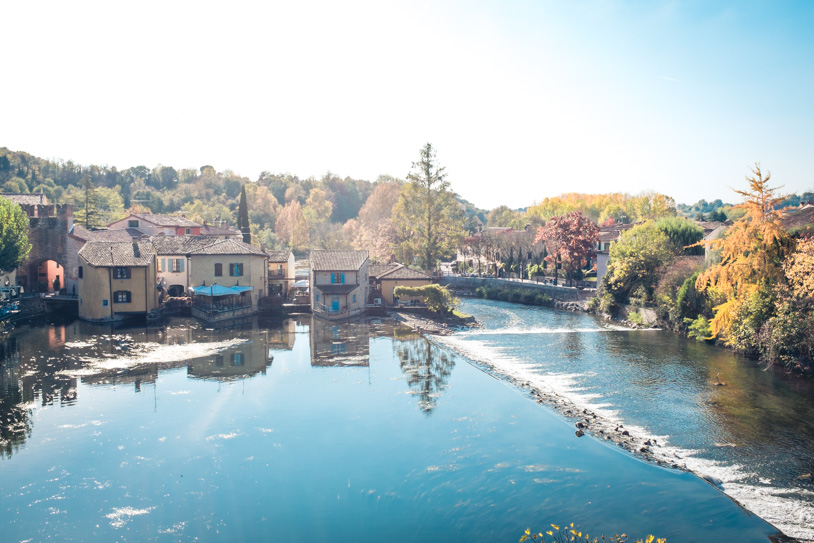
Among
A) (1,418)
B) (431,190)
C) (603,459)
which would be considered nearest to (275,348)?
(1,418)

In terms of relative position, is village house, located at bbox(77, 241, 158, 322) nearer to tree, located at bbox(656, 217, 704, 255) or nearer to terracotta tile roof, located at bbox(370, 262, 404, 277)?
terracotta tile roof, located at bbox(370, 262, 404, 277)

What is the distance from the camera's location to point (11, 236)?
142 feet

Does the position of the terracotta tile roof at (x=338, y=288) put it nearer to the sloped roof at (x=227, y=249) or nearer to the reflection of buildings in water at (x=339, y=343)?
the reflection of buildings in water at (x=339, y=343)

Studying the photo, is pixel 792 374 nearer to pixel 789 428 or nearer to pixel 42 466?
Result: pixel 789 428

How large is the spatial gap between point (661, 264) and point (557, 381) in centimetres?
2257

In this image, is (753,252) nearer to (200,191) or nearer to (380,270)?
(380,270)

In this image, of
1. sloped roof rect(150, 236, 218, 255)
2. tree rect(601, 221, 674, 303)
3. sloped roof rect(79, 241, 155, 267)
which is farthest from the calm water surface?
sloped roof rect(150, 236, 218, 255)

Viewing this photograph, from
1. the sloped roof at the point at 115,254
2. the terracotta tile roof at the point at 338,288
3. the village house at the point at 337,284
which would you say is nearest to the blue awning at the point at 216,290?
the sloped roof at the point at 115,254

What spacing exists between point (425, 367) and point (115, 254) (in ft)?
88.5

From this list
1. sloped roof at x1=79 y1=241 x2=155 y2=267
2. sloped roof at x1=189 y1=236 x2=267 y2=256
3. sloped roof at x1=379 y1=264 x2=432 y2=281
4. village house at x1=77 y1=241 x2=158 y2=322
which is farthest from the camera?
sloped roof at x1=379 y1=264 x2=432 y2=281

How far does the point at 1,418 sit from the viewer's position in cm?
2220

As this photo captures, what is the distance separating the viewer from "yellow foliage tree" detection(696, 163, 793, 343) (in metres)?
29.1

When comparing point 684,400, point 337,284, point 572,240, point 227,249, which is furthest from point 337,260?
point 684,400

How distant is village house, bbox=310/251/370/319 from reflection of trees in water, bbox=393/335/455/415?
8.55m
